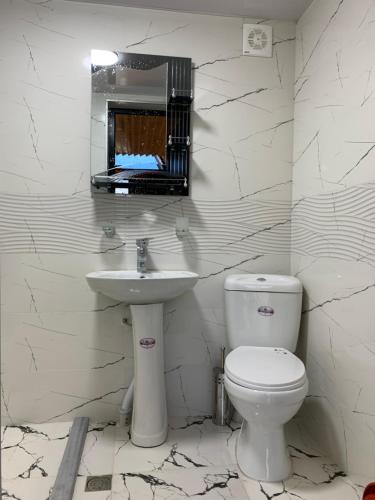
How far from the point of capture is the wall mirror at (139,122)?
71.6 inches

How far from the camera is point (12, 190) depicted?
5.89ft

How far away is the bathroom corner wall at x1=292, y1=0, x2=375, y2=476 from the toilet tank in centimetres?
11

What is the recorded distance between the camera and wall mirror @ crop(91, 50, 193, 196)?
5.96ft

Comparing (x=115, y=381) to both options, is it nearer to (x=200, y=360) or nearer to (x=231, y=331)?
(x=200, y=360)

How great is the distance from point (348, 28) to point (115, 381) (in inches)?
78.6

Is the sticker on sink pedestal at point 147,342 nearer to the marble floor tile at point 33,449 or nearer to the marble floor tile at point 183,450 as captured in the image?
the marble floor tile at point 183,450

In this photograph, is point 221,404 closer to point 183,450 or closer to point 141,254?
point 183,450

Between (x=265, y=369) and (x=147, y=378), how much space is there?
1.91ft

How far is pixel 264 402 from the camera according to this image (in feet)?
4.44

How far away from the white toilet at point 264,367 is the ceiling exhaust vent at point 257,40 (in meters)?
1.21

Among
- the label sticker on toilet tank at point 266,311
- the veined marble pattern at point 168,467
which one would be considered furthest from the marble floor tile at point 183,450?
the label sticker on toilet tank at point 266,311

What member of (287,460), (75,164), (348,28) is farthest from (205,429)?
(348,28)

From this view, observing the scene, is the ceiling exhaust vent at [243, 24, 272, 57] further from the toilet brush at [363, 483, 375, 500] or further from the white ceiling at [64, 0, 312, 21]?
the toilet brush at [363, 483, 375, 500]

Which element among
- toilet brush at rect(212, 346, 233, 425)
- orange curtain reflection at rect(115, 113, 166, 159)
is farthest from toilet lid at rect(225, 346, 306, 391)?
orange curtain reflection at rect(115, 113, 166, 159)
